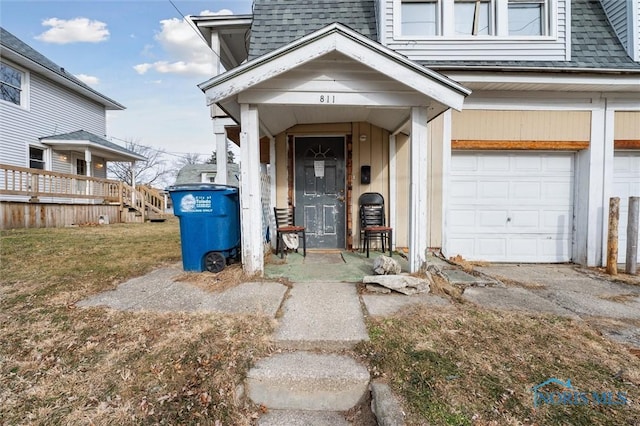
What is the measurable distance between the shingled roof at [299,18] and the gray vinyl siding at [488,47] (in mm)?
523

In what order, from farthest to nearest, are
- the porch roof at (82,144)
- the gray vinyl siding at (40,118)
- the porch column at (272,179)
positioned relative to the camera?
the porch roof at (82,144) → the gray vinyl siding at (40,118) → the porch column at (272,179)

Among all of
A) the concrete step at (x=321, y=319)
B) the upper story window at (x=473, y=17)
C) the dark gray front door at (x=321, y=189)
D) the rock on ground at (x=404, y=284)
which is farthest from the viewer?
the dark gray front door at (x=321, y=189)

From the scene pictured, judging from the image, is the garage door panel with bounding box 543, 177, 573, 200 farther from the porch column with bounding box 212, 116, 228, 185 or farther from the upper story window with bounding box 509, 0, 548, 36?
the porch column with bounding box 212, 116, 228, 185

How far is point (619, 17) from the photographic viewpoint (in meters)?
4.93

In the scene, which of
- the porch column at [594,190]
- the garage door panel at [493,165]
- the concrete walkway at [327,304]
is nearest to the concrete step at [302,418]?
the concrete walkway at [327,304]

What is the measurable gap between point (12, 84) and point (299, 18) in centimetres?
1193

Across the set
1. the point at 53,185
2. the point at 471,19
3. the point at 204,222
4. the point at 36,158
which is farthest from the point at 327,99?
the point at 36,158

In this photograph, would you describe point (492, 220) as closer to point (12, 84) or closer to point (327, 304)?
point (327, 304)

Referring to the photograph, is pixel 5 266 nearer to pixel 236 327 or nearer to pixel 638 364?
pixel 236 327

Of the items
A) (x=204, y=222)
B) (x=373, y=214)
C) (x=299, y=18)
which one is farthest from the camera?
(x=373, y=214)

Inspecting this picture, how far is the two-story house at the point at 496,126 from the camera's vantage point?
4.75 metres

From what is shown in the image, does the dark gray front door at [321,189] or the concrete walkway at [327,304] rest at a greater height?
the dark gray front door at [321,189]

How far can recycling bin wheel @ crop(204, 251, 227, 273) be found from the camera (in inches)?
156

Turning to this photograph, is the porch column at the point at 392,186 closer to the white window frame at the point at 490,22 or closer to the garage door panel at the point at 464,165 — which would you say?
the garage door panel at the point at 464,165
